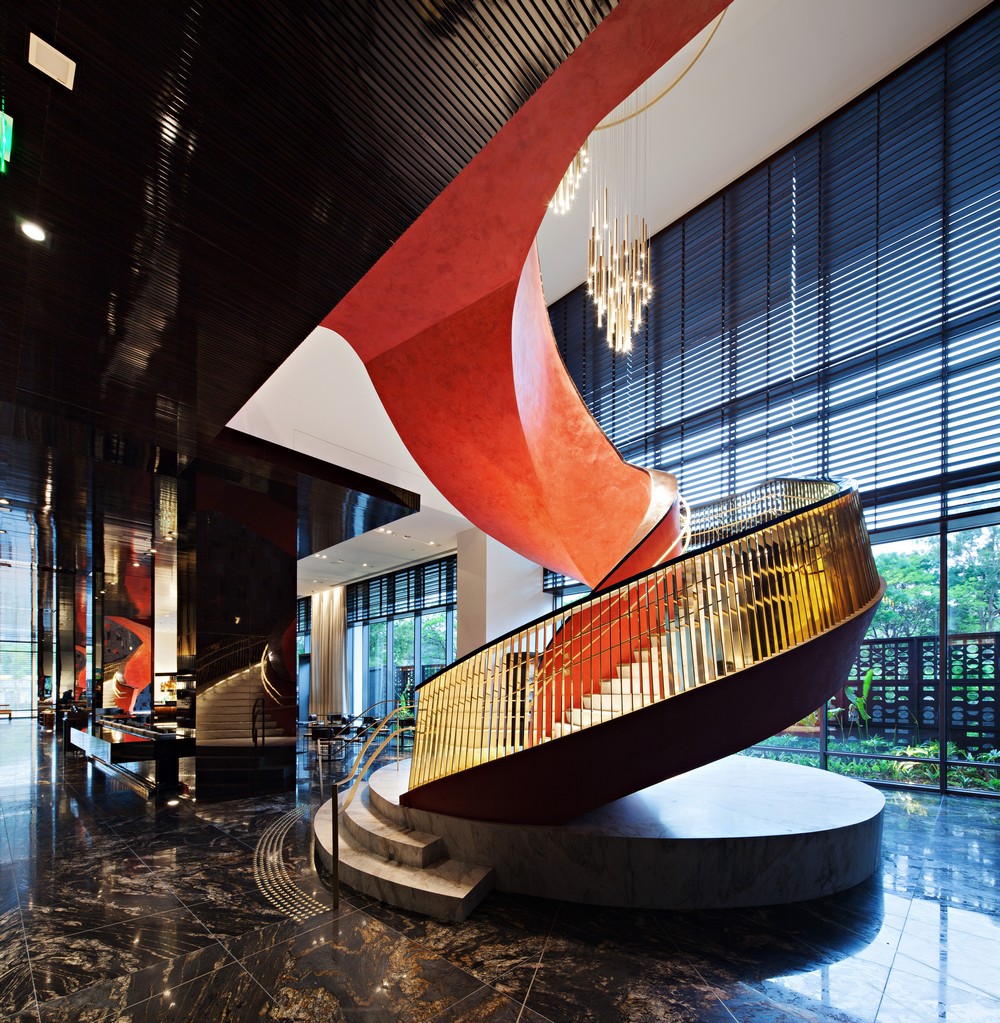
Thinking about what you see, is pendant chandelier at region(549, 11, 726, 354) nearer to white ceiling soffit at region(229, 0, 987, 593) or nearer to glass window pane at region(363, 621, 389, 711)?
white ceiling soffit at region(229, 0, 987, 593)

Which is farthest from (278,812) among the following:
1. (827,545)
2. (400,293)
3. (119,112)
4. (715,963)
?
→ (119,112)

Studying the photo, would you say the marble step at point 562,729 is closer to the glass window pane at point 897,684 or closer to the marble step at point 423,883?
the marble step at point 423,883

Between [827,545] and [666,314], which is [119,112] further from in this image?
[666,314]

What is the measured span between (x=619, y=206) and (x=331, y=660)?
1504cm

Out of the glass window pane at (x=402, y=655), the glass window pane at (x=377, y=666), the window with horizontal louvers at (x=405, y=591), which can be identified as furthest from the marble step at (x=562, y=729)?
the glass window pane at (x=377, y=666)

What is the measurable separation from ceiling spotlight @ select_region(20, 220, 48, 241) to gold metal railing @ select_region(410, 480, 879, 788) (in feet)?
13.3

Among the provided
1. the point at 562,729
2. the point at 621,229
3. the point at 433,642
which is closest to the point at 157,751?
the point at 562,729

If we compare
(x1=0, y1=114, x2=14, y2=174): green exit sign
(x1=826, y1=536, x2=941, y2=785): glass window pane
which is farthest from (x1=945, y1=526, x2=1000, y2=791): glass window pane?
(x1=0, y1=114, x2=14, y2=174): green exit sign

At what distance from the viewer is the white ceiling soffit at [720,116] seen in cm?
885

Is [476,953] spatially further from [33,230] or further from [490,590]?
[490,590]

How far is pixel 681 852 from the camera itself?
4.58 m

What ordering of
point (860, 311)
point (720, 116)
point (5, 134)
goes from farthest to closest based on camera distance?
1. point (720, 116)
2. point (860, 311)
3. point (5, 134)

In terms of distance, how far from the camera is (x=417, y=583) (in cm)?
1764

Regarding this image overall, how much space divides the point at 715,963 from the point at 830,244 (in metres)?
10.0
